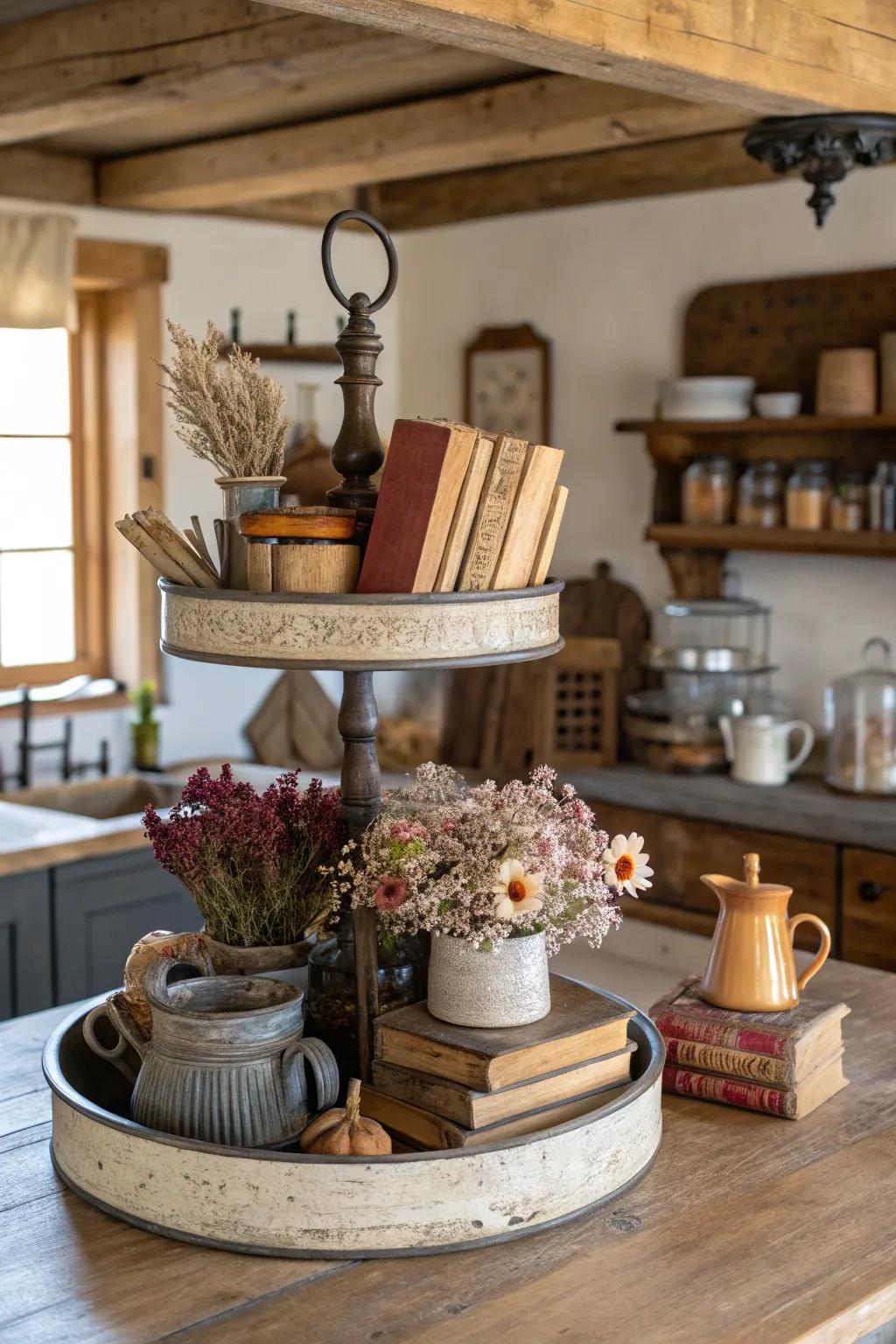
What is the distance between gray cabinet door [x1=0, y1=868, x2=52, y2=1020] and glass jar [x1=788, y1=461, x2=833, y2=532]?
2.09m

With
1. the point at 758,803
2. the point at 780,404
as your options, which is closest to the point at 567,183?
the point at 780,404

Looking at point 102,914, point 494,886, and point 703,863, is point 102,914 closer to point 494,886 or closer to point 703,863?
point 703,863

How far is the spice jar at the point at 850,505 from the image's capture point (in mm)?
3852

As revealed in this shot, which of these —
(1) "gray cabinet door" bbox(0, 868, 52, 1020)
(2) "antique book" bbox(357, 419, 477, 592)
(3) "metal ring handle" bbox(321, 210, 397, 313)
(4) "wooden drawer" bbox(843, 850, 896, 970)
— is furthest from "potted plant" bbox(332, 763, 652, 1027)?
(4) "wooden drawer" bbox(843, 850, 896, 970)

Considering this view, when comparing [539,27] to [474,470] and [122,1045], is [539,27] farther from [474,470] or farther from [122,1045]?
[122,1045]

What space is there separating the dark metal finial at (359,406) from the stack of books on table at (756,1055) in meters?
0.71

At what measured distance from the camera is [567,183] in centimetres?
454

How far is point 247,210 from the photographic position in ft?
15.3

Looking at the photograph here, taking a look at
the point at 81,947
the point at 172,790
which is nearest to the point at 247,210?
the point at 172,790

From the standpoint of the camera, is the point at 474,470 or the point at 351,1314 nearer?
the point at 351,1314

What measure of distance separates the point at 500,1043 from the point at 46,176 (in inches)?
138

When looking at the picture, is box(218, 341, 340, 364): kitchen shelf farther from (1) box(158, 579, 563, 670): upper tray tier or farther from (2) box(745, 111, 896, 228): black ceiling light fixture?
(1) box(158, 579, 563, 670): upper tray tier

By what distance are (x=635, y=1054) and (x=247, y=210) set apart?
3.59 metres

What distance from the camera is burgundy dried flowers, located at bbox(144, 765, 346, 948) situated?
5.20ft
